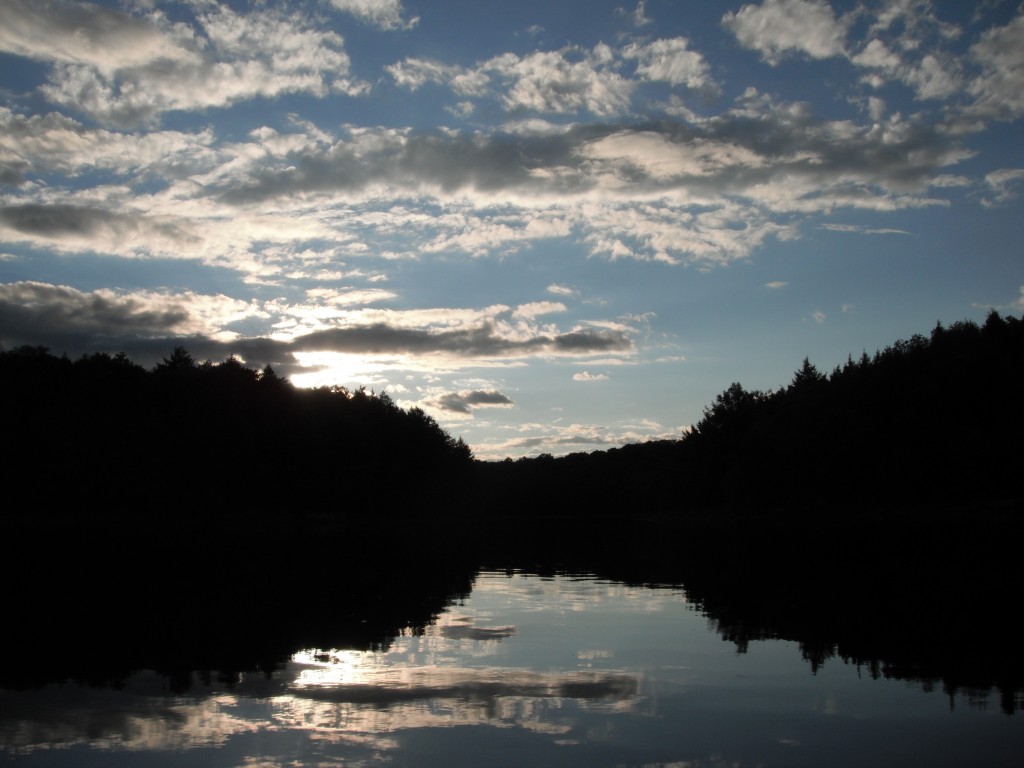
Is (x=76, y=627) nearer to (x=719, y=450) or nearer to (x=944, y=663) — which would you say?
(x=944, y=663)

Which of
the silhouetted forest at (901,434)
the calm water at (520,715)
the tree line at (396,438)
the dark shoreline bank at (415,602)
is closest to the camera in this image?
the calm water at (520,715)

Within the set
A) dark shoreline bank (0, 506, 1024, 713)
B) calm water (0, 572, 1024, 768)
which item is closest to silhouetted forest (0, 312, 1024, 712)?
dark shoreline bank (0, 506, 1024, 713)

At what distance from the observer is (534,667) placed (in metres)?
13.4

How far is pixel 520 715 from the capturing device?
10.4 meters

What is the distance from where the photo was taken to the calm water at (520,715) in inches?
346

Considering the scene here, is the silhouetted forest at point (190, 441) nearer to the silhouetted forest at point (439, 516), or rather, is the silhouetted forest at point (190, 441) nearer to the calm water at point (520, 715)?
the silhouetted forest at point (439, 516)

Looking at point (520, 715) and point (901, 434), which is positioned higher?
point (901, 434)

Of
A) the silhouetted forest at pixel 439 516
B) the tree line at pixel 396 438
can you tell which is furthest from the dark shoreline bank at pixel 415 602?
the tree line at pixel 396 438

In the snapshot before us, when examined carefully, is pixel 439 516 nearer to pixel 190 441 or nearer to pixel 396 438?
pixel 396 438

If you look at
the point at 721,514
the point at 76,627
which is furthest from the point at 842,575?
the point at 721,514

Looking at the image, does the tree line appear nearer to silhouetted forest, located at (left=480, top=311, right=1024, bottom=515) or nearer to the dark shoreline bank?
Answer: silhouetted forest, located at (left=480, top=311, right=1024, bottom=515)

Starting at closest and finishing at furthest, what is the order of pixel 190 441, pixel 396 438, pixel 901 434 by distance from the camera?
pixel 901 434 → pixel 190 441 → pixel 396 438

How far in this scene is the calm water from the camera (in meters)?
8.79

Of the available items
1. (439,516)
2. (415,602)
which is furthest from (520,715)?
(439,516)
